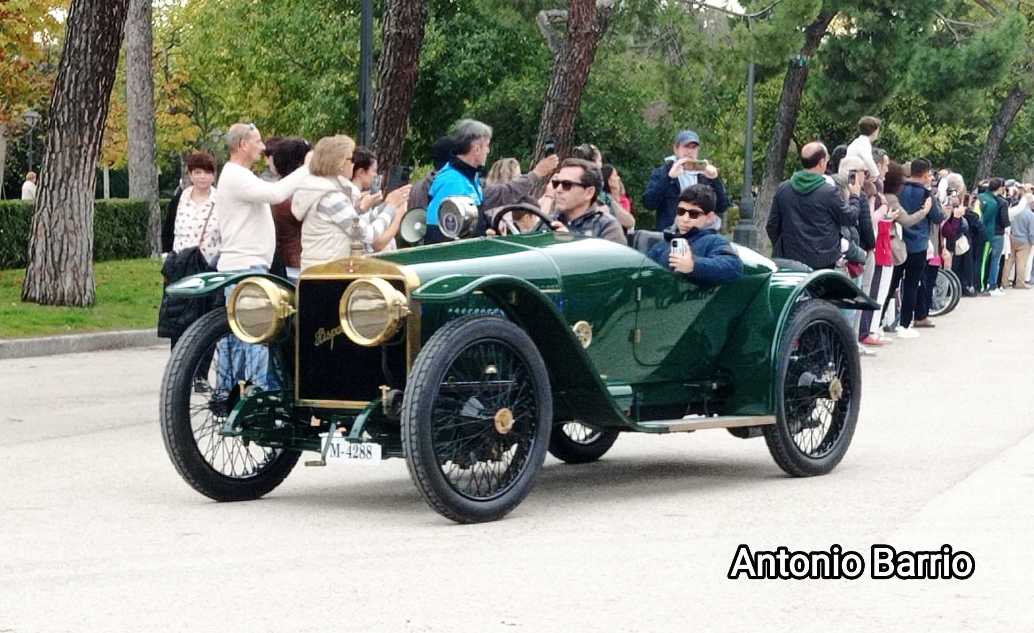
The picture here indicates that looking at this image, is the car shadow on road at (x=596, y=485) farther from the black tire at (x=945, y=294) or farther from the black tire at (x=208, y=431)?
the black tire at (x=945, y=294)

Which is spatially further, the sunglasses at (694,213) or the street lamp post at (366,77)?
the street lamp post at (366,77)

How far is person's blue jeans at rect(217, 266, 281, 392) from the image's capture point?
8945mm

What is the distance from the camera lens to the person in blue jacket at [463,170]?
11.4 metres

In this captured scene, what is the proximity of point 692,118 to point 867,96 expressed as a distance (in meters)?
4.37

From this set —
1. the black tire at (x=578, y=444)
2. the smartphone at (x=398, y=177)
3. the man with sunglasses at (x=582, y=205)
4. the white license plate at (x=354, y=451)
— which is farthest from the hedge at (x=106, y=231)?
the white license plate at (x=354, y=451)

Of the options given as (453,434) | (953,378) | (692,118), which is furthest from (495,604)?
(692,118)

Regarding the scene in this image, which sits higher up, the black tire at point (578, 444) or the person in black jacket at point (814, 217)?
the person in black jacket at point (814, 217)

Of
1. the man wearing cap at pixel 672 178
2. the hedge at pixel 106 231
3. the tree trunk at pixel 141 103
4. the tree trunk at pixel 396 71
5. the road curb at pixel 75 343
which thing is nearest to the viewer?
the man wearing cap at pixel 672 178

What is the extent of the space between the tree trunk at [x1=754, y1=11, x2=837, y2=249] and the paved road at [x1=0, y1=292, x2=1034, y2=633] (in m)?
31.7

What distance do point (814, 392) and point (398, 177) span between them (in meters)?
11.1

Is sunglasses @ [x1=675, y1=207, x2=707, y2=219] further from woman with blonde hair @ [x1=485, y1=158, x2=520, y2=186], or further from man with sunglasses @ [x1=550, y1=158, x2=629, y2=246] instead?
woman with blonde hair @ [x1=485, y1=158, x2=520, y2=186]

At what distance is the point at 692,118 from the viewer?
4550 cm

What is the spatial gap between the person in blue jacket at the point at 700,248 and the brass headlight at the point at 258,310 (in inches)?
72.6

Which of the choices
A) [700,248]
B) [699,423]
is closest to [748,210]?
[700,248]
